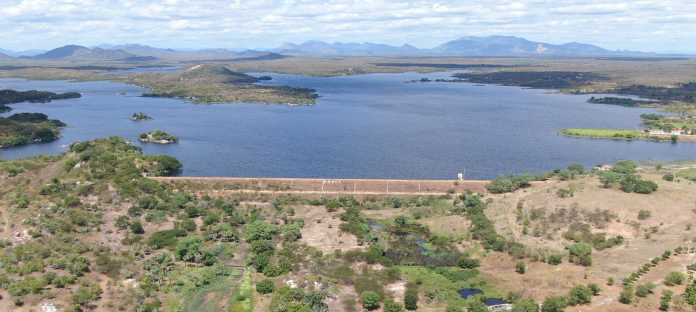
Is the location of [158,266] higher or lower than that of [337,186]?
lower

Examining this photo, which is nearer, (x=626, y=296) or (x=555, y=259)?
(x=626, y=296)

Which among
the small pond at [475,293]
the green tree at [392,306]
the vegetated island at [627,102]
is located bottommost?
the small pond at [475,293]

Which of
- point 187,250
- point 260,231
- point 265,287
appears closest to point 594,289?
point 265,287

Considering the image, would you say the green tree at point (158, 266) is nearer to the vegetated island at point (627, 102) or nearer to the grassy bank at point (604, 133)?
the grassy bank at point (604, 133)

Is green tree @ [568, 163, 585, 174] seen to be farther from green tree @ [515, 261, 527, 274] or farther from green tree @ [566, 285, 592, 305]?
green tree @ [566, 285, 592, 305]

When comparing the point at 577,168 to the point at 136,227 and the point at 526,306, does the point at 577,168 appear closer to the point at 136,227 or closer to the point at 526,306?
the point at 526,306

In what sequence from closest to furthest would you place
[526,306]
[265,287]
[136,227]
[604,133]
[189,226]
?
[526,306] → [265,287] → [136,227] → [189,226] → [604,133]

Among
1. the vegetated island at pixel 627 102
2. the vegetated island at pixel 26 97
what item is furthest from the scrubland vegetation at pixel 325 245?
the vegetated island at pixel 26 97
